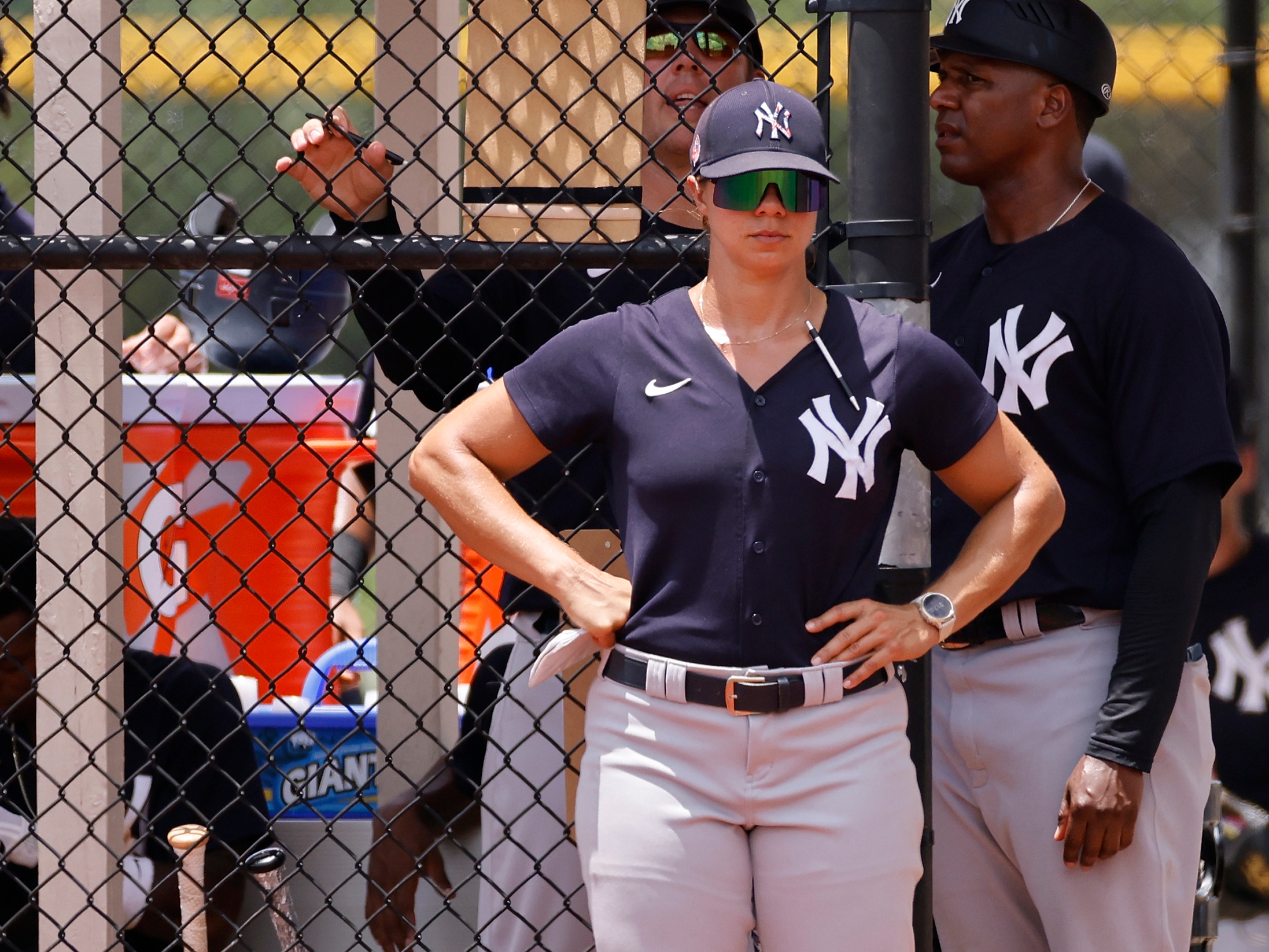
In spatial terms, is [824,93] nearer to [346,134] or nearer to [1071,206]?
[1071,206]

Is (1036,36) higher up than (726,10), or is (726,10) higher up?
(726,10)

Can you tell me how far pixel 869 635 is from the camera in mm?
1817

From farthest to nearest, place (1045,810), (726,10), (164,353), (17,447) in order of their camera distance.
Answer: (164,353), (17,447), (726,10), (1045,810)

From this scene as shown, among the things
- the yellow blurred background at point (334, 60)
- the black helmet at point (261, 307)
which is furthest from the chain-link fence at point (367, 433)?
the yellow blurred background at point (334, 60)

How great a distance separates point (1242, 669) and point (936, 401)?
99.6 inches

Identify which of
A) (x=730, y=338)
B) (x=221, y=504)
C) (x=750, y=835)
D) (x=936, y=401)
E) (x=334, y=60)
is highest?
(x=334, y=60)

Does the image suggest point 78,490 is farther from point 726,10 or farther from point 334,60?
point 334,60

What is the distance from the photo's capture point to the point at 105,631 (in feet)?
8.66

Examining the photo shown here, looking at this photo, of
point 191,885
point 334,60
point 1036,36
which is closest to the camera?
point 1036,36

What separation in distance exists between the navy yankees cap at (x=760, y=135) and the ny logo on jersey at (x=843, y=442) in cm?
32

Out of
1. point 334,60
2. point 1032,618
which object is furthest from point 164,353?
point 1032,618

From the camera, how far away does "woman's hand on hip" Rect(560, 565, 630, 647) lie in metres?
1.83

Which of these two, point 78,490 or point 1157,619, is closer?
point 1157,619

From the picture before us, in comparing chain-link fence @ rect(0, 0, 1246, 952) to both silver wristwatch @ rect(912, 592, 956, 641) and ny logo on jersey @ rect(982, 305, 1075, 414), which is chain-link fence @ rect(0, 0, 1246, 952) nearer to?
ny logo on jersey @ rect(982, 305, 1075, 414)
